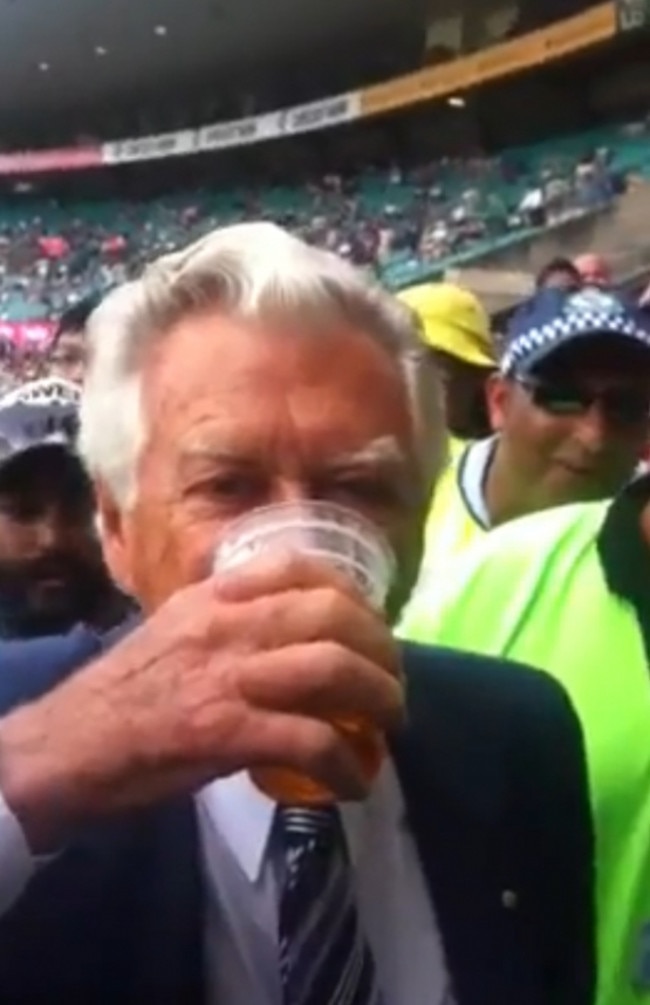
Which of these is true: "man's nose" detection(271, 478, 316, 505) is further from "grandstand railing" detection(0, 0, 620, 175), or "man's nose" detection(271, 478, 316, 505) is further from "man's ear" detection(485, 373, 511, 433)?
"grandstand railing" detection(0, 0, 620, 175)

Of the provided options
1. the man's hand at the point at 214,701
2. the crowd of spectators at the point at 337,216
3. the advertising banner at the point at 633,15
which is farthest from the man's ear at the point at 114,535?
the advertising banner at the point at 633,15

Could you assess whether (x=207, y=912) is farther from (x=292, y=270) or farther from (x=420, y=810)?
(x=292, y=270)

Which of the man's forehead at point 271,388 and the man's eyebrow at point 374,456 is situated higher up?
the man's forehead at point 271,388

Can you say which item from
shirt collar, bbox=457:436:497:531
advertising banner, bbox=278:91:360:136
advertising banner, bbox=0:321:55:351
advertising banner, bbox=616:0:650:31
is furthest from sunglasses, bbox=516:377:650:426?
advertising banner, bbox=278:91:360:136

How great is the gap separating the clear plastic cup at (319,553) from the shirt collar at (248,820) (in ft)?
0.26

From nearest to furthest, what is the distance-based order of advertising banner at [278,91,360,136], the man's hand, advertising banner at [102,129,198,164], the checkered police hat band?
the man's hand
the checkered police hat band
advertising banner at [278,91,360,136]
advertising banner at [102,129,198,164]

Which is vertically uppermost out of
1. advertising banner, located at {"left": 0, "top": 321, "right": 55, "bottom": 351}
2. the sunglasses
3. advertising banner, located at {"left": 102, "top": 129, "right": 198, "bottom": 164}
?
advertising banner, located at {"left": 102, "top": 129, "right": 198, "bottom": 164}

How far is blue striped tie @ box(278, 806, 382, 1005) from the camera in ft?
2.62

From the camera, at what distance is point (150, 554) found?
931 millimetres

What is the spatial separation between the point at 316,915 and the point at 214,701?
0.15 meters

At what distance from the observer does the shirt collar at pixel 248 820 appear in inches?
33.2

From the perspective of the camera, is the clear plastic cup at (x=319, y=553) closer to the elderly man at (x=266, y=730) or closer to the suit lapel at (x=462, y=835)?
Answer: the elderly man at (x=266, y=730)

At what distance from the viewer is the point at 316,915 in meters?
0.80

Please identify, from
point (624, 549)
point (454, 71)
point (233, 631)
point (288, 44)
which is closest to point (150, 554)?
point (233, 631)
